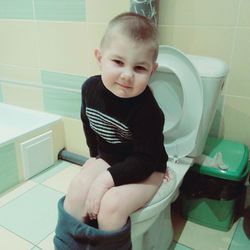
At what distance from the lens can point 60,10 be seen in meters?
1.49

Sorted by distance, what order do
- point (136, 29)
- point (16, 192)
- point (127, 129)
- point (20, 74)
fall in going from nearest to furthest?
point (136, 29)
point (127, 129)
point (16, 192)
point (20, 74)

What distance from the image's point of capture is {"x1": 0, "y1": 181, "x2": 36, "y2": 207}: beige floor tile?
4.61 ft

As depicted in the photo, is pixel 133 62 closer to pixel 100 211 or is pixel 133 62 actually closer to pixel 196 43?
pixel 100 211

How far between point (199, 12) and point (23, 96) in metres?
1.20

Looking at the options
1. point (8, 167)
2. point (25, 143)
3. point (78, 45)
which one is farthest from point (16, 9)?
point (8, 167)

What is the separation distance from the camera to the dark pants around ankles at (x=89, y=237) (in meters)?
0.75

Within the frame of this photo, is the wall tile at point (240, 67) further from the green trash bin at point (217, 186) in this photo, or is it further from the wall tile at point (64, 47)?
the wall tile at point (64, 47)

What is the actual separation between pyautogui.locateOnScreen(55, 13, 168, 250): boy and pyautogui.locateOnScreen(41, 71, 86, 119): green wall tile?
0.70 metres

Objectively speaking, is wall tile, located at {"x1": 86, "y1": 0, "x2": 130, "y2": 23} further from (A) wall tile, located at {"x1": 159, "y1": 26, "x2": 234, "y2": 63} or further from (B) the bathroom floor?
(B) the bathroom floor

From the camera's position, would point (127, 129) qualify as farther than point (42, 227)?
No

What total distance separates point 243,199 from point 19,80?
57.1 inches

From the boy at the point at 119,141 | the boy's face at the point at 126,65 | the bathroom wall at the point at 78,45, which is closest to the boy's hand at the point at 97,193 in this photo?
the boy at the point at 119,141

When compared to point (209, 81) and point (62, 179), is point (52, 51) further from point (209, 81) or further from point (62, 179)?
point (209, 81)

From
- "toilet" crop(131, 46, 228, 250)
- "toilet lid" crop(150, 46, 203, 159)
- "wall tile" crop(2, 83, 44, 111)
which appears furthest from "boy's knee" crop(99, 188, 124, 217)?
"wall tile" crop(2, 83, 44, 111)
